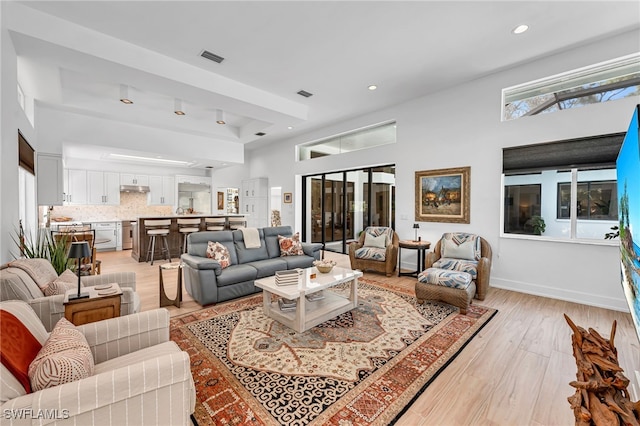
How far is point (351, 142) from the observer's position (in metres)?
6.86

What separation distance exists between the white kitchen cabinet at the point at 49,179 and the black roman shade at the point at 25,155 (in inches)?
37.0

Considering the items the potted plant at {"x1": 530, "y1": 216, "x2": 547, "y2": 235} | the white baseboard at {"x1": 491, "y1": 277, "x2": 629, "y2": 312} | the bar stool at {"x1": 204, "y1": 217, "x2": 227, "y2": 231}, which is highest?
the potted plant at {"x1": 530, "y1": 216, "x2": 547, "y2": 235}

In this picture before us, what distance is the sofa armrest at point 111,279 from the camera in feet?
8.88

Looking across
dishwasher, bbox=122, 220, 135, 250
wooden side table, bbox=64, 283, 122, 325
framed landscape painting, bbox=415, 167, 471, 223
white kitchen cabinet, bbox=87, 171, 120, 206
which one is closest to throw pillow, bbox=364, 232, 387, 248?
framed landscape painting, bbox=415, 167, 471, 223

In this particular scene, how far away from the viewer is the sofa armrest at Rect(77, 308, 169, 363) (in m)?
1.66

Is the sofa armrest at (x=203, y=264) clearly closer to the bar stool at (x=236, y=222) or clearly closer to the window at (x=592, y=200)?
the bar stool at (x=236, y=222)

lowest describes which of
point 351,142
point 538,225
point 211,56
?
point 538,225

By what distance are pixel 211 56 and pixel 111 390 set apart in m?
3.97

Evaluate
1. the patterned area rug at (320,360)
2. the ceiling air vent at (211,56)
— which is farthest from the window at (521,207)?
the ceiling air vent at (211,56)

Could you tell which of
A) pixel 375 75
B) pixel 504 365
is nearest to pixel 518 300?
pixel 504 365

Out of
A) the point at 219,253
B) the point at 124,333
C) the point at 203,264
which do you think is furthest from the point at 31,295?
the point at 219,253

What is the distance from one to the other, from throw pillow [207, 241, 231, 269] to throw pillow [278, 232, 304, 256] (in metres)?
1.04

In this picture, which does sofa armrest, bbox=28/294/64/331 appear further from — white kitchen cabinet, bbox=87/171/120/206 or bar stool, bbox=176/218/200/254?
white kitchen cabinet, bbox=87/171/120/206

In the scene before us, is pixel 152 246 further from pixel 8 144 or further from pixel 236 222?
pixel 8 144
